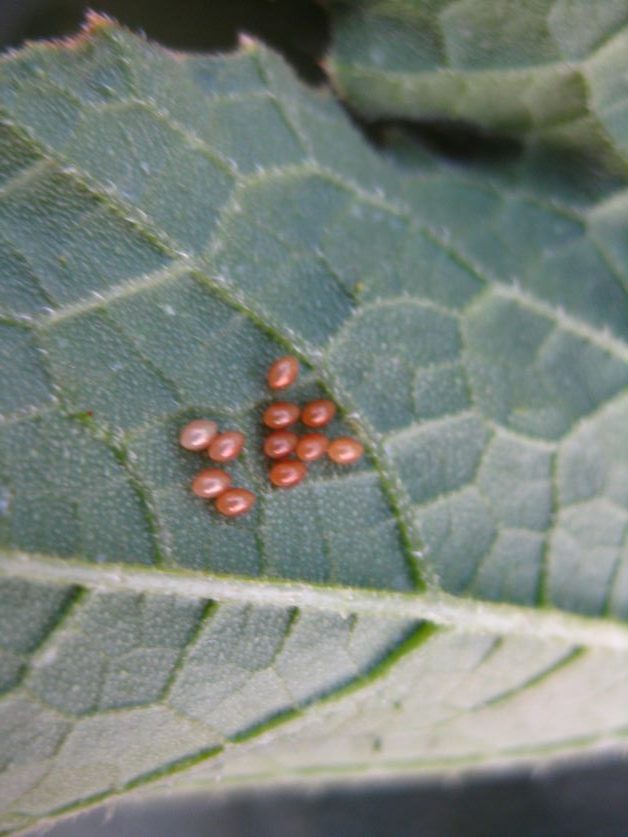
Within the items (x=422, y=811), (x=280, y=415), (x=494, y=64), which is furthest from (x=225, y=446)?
(x=422, y=811)

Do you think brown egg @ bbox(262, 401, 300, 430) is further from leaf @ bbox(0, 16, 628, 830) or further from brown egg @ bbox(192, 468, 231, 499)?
brown egg @ bbox(192, 468, 231, 499)

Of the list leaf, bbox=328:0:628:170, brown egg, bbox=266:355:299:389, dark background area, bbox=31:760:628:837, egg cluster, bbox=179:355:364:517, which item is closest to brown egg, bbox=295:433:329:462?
egg cluster, bbox=179:355:364:517

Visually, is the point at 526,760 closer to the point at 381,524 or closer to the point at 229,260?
the point at 381,524

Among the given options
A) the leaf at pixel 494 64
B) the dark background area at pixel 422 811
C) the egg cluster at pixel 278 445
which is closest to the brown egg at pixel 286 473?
the egg cluster at pixel 278 445

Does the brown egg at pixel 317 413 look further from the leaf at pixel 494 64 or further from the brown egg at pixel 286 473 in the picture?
the leaf at pixel 494 64

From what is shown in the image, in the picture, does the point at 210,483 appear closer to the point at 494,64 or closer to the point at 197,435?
the point at 197,435

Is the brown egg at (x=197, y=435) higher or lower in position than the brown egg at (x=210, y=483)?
higher

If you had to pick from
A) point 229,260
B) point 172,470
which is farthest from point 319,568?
point 229,260
